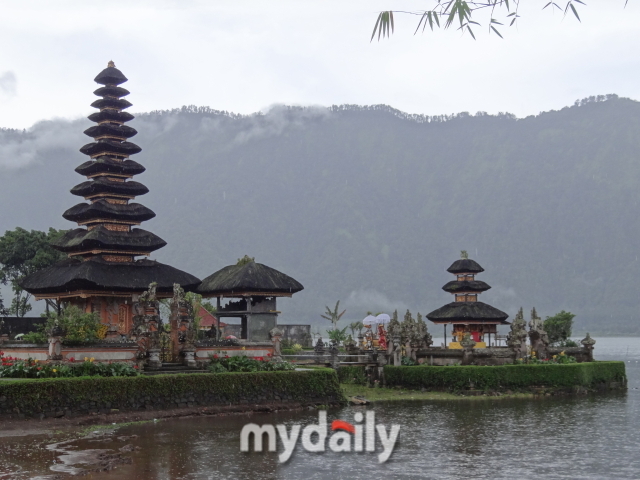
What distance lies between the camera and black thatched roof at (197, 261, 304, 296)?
44.1 m

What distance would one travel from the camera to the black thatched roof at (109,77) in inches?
1900

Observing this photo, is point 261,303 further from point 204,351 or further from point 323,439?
point 323,439

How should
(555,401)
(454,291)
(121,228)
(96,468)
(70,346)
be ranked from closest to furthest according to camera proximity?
1. (96,468)
2. (70,346)
3. (555,401)
4. (121,228)
5. (454,291)

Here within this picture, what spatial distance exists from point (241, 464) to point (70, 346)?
11.4 m

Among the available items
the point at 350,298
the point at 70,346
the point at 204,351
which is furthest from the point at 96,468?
the point at 350,298

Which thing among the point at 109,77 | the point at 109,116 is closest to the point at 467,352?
the point at 109,116

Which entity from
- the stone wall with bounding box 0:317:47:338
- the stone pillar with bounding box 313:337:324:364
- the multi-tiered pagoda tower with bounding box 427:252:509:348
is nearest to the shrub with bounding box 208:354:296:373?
the stone pillar with bounding box 313:337:324:364

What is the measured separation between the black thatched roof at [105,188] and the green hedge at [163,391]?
62.3 ft

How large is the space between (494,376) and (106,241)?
21.3m

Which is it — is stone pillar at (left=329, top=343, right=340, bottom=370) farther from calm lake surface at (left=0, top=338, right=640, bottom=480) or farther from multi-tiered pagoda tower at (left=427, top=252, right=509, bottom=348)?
multi-tiered pagoda tower at (left=427, top=252, right=509, bottom=348)

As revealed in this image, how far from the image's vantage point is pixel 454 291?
5375cm

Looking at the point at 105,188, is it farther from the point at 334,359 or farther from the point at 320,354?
the point at 334,359

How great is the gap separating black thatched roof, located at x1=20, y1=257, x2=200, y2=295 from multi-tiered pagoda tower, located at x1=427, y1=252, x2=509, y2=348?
1704cm

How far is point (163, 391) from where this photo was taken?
2805 centimetres
